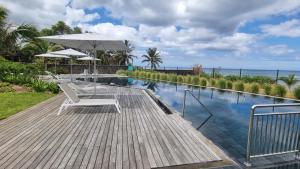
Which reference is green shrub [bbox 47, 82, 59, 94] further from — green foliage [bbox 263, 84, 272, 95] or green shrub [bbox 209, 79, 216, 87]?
green foliage [bbox 263, 84, 272, 95]

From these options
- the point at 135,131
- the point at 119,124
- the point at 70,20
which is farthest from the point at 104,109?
the point at 70,20

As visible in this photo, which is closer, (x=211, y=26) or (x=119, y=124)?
(x=119, y=124)

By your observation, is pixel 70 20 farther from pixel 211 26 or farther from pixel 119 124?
pixel 119 124

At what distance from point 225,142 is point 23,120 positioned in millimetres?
4536

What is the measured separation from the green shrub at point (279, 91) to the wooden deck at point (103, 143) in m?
8.43

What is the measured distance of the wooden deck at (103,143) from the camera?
9.89 ft

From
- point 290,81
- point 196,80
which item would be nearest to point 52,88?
point 196,80

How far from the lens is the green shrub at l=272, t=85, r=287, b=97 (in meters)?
11.6

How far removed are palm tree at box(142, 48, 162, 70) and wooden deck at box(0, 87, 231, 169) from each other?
35.7 m

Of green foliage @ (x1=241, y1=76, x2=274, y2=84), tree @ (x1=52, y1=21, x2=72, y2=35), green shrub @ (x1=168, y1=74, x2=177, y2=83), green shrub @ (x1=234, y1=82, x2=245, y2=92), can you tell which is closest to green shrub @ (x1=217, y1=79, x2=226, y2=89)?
green shrub @ (x1=234, y1=82, x2=245, y2=92)

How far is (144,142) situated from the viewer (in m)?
3.78

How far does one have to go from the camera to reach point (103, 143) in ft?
12.1

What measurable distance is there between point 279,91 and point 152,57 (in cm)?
3052

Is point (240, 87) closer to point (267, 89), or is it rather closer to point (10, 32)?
point (267, 89)
